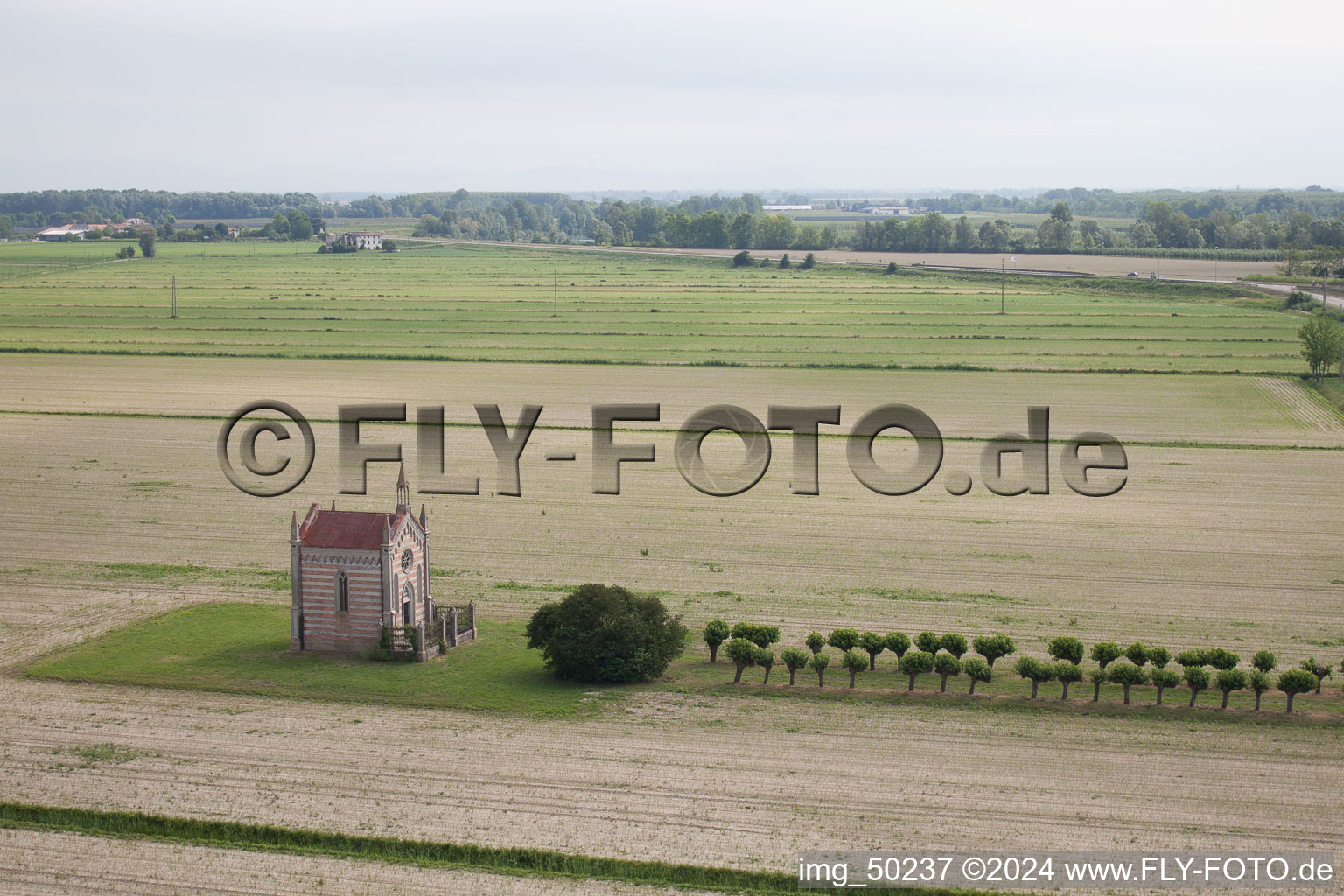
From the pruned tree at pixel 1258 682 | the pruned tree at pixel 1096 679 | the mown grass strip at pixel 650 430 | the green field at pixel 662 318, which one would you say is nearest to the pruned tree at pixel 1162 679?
the pruned tree at pixel 1096 679

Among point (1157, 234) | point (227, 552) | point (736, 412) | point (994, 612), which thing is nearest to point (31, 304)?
point (736, 412)

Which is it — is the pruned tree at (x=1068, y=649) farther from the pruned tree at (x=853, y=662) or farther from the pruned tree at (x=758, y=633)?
the pruned tree at (x=758, y=633)

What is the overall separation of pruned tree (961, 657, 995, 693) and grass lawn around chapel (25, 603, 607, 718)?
288 inches

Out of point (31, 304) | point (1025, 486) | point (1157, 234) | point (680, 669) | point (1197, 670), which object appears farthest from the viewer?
point (1157, 234)

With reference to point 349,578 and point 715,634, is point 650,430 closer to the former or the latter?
point 715,634

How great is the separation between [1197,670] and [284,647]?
18.9m

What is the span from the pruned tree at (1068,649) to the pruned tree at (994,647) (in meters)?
0.87

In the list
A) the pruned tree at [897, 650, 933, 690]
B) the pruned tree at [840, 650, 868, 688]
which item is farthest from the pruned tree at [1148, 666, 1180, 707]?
the pruned tree at [840, 650, 868, 688]

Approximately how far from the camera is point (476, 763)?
72.3ft

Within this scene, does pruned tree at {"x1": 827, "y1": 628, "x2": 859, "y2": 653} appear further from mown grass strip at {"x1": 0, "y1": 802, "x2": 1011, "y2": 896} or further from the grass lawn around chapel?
mown grass strip at {"x1": 0, "y1": 802, "x2": 1011, "y2": 896}

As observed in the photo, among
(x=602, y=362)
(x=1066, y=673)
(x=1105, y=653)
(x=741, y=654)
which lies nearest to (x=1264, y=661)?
(x=1105, y=653)

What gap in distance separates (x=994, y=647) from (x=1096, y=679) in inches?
83.7

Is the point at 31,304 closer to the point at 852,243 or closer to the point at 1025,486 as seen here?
the point at 1025,486

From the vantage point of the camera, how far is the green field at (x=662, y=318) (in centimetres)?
8081
